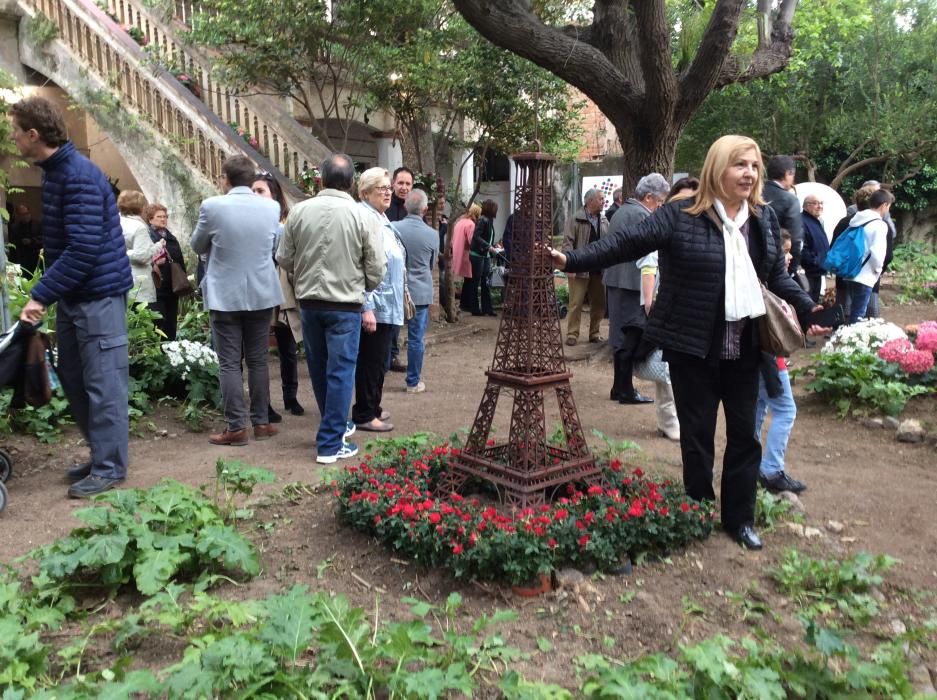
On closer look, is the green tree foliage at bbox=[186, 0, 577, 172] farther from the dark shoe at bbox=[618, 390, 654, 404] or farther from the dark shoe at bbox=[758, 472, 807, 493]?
the dark shoe at bbox=[758, 472, 807, 493]

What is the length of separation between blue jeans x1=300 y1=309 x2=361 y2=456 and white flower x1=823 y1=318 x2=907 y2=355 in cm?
459

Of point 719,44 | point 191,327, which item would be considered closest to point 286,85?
point 191,327

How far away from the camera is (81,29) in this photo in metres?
11.9

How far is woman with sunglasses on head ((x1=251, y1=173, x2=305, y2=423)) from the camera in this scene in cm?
617

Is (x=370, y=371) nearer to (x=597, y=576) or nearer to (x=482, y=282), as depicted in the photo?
(x=597, y=576)

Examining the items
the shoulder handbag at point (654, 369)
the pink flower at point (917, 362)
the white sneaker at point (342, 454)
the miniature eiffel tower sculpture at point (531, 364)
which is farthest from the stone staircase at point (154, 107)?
the pink flower at point (917, 362)

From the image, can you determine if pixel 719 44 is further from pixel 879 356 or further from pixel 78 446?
pixel 78 446

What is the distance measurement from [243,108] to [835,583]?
1122 cm

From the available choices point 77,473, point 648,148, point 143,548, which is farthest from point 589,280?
point 143,548

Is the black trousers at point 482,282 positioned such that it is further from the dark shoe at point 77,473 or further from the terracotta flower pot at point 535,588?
the terracotta flower pot at point 535,588

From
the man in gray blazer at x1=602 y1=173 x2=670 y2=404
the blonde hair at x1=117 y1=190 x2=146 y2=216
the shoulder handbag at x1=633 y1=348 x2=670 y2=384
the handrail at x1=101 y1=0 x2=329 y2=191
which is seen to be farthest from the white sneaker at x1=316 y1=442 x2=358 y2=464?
the handrail at x1=101 y1=0 x2=329 y2=191

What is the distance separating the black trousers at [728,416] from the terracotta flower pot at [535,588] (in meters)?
A: 1.11

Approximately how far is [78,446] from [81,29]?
8.85 m

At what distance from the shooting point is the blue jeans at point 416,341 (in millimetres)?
7617
